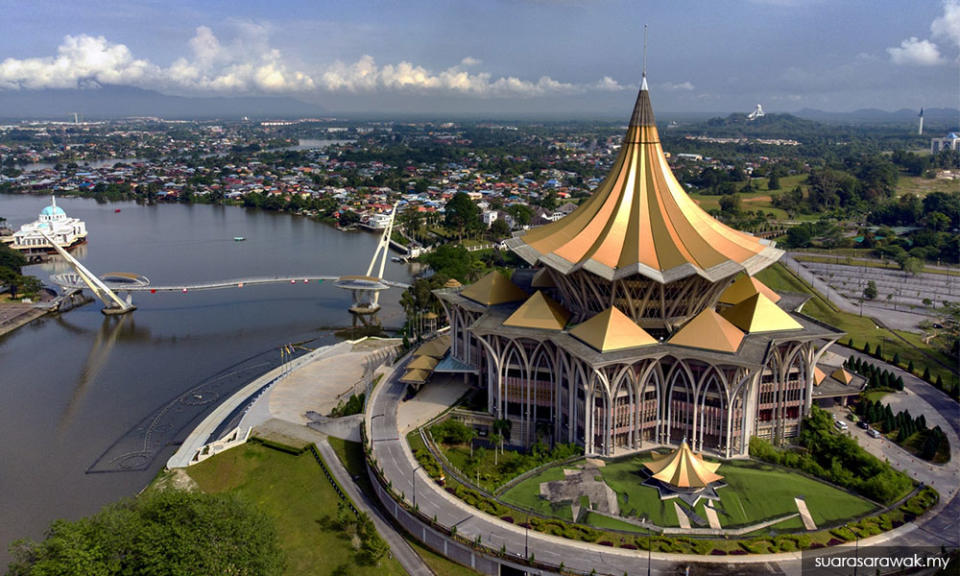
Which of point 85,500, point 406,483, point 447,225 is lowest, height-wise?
point 85,500

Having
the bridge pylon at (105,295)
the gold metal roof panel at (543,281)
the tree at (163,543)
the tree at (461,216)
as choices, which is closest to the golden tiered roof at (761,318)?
the gold metal roof panel at (543,281)

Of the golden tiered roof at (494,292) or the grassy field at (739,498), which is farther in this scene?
the golden tiered roof at (494,292)

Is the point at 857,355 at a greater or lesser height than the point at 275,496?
greater

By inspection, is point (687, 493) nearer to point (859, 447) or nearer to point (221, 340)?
point (859, 447)

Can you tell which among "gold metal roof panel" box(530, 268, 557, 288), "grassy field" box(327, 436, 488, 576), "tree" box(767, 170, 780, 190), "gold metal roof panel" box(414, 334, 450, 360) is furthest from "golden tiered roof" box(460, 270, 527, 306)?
"tree" box(767, 170, 780, 190)

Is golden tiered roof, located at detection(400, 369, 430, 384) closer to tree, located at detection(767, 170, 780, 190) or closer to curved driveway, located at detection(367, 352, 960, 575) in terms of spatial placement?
curved driveway, located at detection(367, 352, 960, 575)

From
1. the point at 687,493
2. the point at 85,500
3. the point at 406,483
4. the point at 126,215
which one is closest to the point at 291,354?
the point at 85,500

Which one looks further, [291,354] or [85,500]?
[291,354]

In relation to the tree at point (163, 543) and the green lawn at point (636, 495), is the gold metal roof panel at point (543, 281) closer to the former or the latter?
the green lawn at point (636, 495)
